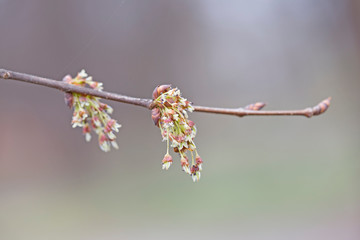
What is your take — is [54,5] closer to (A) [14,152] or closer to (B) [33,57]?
(B) [33,57]

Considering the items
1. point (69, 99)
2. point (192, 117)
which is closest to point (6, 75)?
point (69, 99)

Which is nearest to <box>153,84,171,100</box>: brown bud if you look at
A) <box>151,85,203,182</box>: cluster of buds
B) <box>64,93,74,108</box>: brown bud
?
<box>151,85,203,182</box>: cluster of buds

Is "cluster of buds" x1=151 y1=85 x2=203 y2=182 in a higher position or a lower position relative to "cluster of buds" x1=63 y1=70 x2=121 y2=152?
lower

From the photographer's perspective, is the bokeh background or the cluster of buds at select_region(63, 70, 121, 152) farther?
the bokeh background

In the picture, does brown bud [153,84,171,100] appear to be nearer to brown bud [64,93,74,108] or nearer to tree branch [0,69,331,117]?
tree branch [0,69,331,117]

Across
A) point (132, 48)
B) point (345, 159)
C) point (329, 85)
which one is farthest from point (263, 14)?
point (345, 159)

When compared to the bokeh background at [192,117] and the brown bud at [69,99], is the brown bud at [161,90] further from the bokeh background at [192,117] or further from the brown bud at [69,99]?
the bokeh background at [192,117]

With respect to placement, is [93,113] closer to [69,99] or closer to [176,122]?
[69,99]
